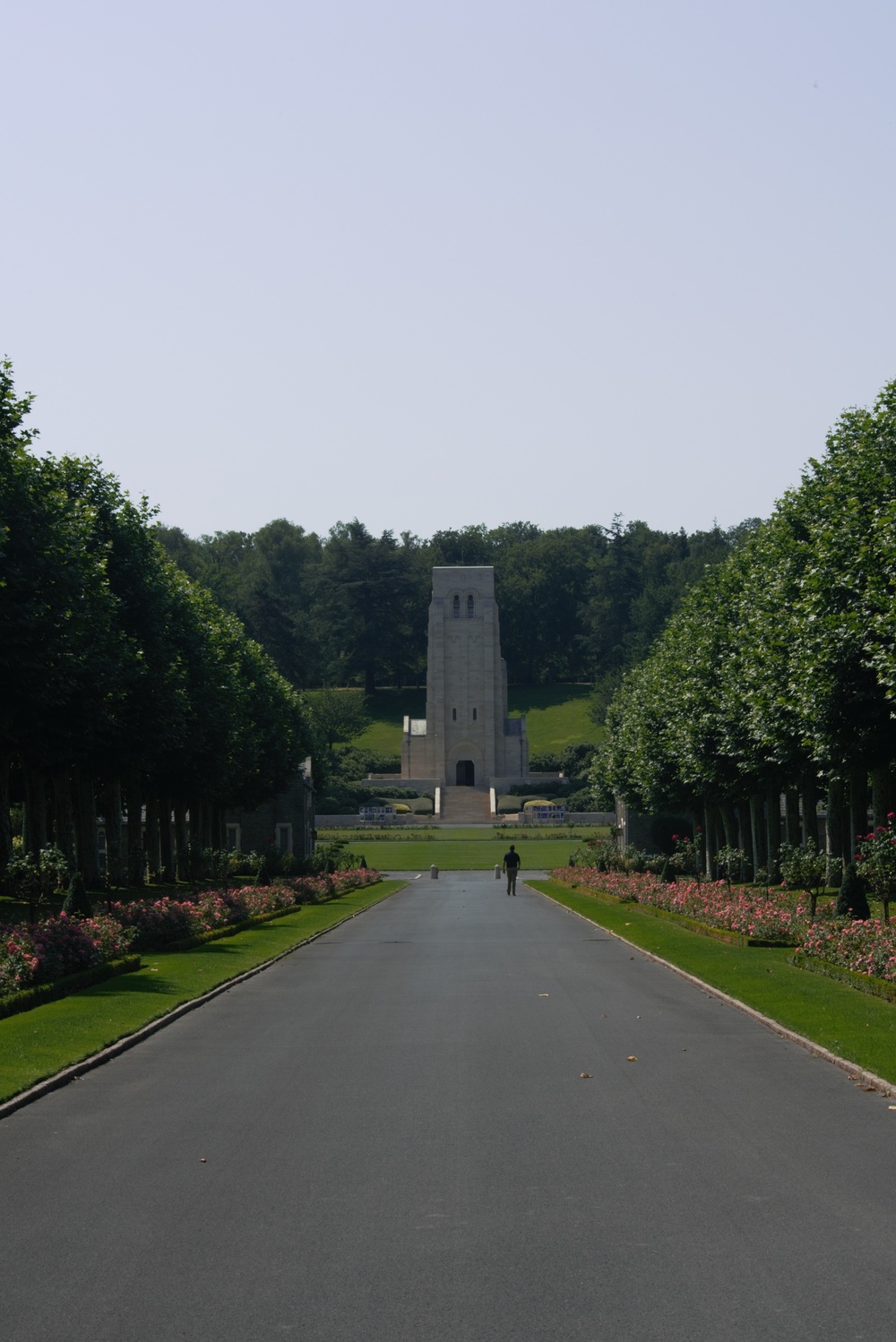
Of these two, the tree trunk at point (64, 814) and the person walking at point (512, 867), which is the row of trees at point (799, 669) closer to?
the person walking at point (512, 867)

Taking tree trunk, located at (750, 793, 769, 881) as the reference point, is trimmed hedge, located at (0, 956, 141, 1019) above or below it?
below

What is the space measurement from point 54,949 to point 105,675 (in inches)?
503

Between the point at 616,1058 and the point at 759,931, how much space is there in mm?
14454

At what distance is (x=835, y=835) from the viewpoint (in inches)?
1687

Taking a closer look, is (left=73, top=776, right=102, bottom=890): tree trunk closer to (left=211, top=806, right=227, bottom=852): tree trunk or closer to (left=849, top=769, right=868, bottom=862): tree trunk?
(left=849, top=769, right=868, bottom=862): tree trunk

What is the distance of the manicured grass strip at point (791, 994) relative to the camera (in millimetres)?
14625

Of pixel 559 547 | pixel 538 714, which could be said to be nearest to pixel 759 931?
pixel 538 714

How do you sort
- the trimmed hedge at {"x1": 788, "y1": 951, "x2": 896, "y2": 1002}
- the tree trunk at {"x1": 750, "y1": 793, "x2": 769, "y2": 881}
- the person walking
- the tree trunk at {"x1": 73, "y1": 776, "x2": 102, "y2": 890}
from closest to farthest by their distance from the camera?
the trimmed hedge at {"x1": 788, "y1": 951, "x2": 896, "y2": 1002}, the tree trunk at {"x1": 73, "y1": 776, "x2": 102, "y2": 890}, the tree trunk at {"x1": 750, "y1": 793, "x2": 769, "y2": 881}, the person walking

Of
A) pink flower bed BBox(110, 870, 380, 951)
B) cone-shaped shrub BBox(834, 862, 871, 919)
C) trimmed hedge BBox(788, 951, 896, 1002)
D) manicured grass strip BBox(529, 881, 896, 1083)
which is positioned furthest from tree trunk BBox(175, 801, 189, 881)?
trimmed hedge BBox(788, 951, 896, 1002)

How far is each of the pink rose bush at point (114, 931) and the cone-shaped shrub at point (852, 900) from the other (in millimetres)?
12864

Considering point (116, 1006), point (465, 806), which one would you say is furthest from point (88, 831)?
point (465, 806)

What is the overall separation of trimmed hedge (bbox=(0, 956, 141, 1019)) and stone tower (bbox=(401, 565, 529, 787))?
112 meters

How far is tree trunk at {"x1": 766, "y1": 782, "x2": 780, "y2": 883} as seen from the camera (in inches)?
1918

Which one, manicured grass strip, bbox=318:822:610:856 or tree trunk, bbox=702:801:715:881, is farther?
manicured grass strip, bbox=318:822:610:856
